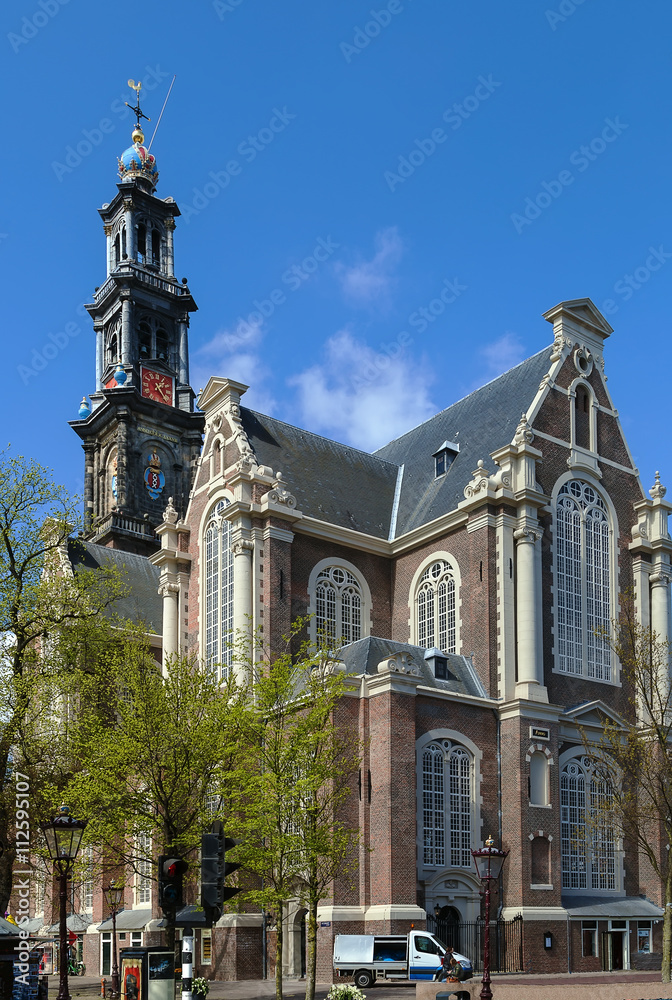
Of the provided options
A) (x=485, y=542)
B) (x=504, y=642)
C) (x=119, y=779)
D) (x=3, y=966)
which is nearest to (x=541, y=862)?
(x=504, y=642)

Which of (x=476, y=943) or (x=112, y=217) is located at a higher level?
(x=112, y=217)

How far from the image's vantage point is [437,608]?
156 ft

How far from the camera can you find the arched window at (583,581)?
4650 centimetres

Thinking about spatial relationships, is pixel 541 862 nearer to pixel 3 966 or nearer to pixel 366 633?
pixel 366 633

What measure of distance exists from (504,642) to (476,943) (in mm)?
10877

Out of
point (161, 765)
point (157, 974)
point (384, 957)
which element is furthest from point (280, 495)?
point (157, 974)

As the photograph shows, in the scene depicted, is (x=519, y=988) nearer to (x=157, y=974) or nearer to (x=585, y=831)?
(x=157, y=974)

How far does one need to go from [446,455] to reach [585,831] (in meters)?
17.4

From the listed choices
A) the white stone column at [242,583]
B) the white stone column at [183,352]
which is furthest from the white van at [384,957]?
the white stone column at [183,352]

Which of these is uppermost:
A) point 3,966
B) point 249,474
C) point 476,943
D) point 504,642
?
point 249,474

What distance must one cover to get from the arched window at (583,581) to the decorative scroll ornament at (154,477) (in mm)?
38531

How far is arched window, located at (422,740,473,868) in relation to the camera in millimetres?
39562

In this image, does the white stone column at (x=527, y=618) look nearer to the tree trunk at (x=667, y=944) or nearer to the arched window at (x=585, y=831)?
the arched window at (x=585, y=831)

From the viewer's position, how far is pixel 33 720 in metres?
33.8
